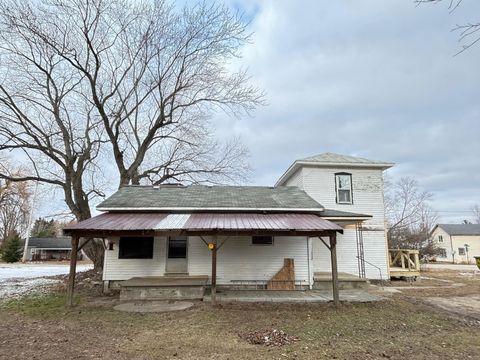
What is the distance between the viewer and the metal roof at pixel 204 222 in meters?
9.36

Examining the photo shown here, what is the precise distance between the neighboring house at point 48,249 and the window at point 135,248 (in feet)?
127

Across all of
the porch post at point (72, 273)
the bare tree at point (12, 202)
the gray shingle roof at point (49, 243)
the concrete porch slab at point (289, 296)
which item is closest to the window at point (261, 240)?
the concrete porch slab at point (289, 296)

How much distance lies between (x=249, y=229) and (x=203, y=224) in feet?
5.10

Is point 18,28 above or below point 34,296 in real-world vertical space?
above

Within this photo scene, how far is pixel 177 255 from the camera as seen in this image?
39.6ft

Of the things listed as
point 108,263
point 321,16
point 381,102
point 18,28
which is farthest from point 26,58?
point 381,102

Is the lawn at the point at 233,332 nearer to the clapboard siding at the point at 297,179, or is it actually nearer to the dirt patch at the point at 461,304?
the dirt patch at the point at 461,304

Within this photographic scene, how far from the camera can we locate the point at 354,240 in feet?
48.9

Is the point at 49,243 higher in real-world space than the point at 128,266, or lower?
higher

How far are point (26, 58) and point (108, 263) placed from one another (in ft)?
38.2

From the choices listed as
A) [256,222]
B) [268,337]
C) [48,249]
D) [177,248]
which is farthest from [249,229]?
[48,249]

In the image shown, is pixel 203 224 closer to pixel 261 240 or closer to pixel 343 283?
pixel 261 240

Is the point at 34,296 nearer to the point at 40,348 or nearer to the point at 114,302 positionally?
the point at 114,302

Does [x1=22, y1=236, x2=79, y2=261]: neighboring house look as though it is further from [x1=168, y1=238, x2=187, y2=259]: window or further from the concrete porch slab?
the concrete porch slab
